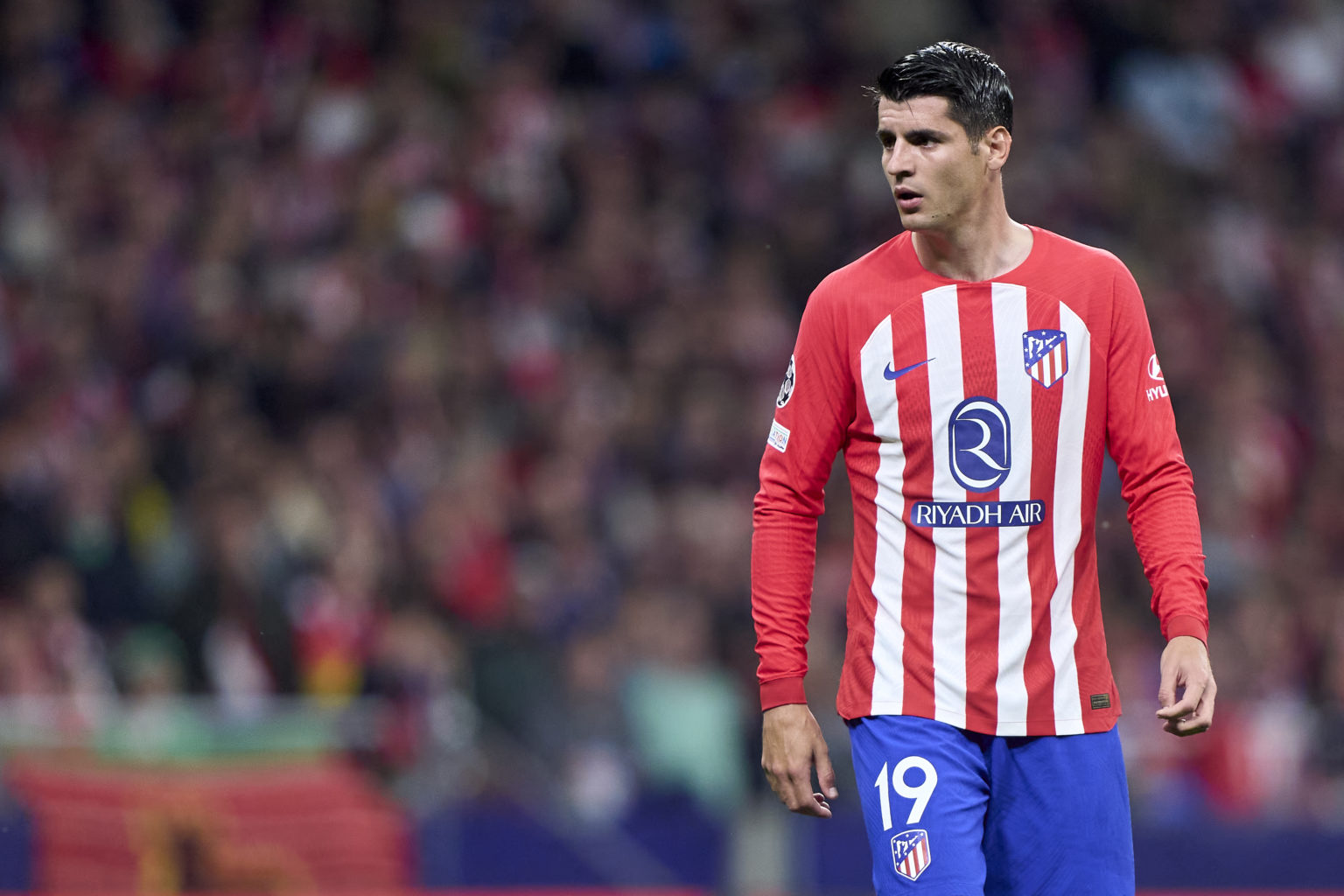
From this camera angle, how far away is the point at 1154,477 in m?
3.29

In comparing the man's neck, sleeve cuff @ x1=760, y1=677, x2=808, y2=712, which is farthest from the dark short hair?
sleeve cuff @ x1=760, y1=677, x2=808, y2=712

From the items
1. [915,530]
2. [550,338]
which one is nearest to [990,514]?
[915,530]

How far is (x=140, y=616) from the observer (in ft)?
25.7

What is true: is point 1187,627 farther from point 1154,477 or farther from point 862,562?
point 862,562

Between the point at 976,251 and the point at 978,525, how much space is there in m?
0.51

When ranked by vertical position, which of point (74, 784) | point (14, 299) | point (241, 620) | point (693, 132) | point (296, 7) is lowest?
point (74, 784)

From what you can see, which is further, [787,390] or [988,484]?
[787,390]

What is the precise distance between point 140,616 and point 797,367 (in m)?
5.19

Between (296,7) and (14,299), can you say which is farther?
(296,7)

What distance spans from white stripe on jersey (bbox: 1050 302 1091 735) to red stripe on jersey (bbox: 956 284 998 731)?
0.12 meters

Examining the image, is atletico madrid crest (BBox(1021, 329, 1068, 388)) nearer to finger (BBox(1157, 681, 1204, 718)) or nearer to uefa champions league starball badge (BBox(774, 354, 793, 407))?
uefa champions league starball badge (BBox(774, 354, 793, 407))

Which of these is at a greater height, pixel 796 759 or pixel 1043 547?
pixel 1043 547

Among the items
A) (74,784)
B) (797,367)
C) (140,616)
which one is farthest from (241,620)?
(797,367)

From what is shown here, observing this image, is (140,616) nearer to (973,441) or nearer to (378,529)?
(378,529)
